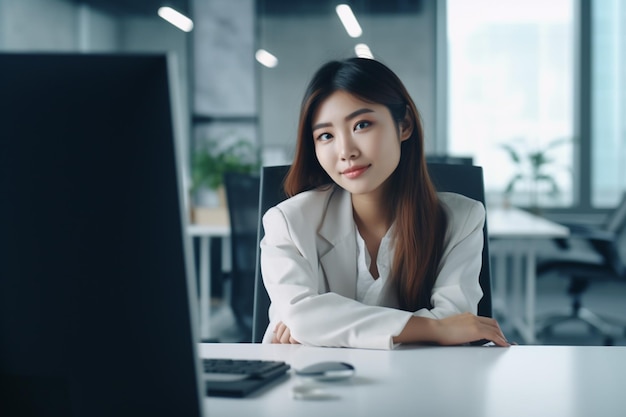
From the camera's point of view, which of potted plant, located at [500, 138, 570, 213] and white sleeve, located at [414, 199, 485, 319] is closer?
white sleeve, located at [414, 199, 485, 319]

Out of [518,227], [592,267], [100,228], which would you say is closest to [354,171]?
[100,228]

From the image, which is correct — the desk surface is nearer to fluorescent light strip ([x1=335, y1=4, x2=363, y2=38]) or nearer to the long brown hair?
fluorescent light strip ([x1=335, y1=4, x2=363, y2=38])

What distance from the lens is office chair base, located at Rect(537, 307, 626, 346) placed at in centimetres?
468

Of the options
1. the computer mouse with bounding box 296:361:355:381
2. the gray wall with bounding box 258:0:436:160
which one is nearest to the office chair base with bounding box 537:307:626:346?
the gray wall with bounding box 258:0:436:160

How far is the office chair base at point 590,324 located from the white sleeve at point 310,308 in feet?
11.8

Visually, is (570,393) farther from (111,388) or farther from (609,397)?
(111,388)

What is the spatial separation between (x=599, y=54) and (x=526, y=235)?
318 centimetres

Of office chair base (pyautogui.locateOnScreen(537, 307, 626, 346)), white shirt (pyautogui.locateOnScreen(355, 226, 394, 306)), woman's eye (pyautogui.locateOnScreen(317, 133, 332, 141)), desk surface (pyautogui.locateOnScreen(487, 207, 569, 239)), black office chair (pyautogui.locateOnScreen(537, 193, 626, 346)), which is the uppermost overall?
woman's eye (pyautogui.locateOnScreen(317, 133, 332, 141))

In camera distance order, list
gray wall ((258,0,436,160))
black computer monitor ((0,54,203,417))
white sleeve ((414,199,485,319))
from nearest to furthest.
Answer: black computer monitor ((0,54,203,417)), white sleeve ((414,199,485,319)), gray wall ((258,0,436,160))

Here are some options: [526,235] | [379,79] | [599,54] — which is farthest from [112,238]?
[599,54]

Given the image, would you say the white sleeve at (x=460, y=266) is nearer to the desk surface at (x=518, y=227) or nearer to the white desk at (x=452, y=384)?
the white desk at (x=452, y=384)

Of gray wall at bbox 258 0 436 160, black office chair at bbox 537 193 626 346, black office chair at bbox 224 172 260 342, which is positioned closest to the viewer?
black office chair at bbox 224 172 260 342

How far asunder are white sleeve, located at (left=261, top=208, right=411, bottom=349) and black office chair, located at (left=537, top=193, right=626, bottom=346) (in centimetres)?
334

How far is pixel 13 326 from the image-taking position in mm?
647
